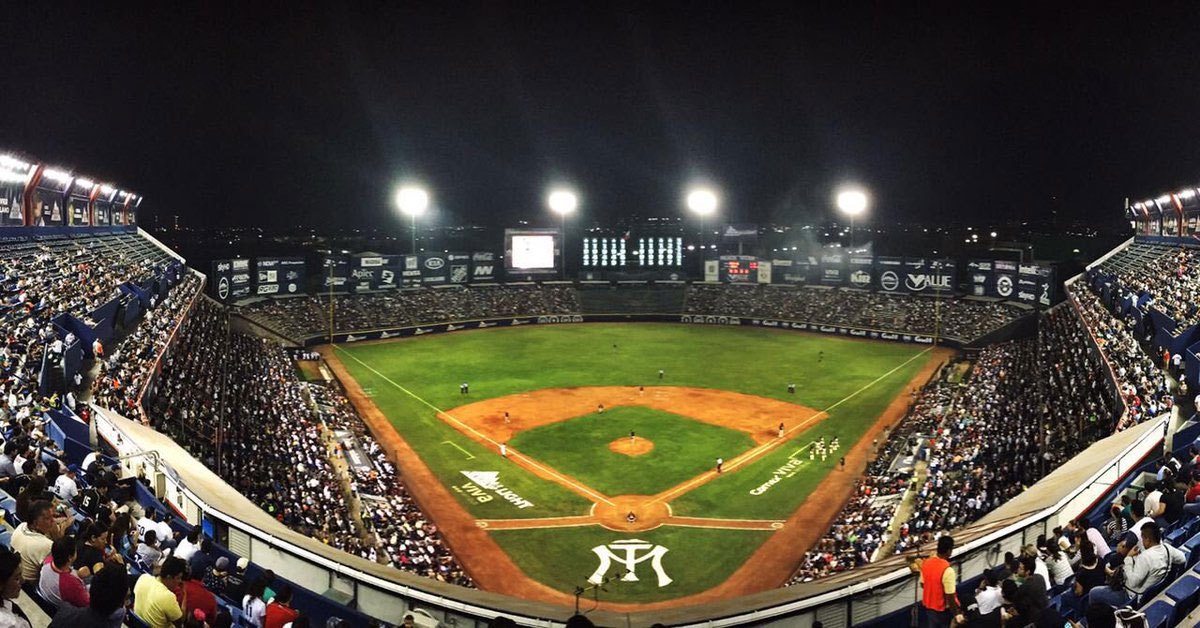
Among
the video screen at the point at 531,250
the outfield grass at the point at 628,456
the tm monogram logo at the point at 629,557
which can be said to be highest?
the video screen at the point at 531,250

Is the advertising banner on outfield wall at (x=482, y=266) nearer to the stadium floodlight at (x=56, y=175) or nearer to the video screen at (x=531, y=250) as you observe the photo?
the video screen at (x=531, y=250)

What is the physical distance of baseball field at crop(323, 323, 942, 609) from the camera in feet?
86.9

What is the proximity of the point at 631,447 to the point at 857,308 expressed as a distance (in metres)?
47.1

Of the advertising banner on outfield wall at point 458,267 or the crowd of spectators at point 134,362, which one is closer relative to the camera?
the crowd of spectators at point 134,362

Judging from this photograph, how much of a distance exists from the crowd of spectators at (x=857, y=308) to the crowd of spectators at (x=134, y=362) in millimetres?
56526

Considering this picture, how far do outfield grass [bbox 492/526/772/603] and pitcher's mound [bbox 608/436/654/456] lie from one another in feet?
31.5

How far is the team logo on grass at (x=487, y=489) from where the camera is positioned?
105ft

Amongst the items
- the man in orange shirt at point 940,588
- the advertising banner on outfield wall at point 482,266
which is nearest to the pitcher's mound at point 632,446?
the man in orange shirt at point 940,588

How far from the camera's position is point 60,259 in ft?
133

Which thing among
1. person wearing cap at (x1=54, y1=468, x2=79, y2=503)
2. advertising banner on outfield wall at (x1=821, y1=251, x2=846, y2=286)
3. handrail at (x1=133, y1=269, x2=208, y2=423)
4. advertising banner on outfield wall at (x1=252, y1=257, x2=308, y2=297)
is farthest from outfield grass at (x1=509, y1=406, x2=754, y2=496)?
advertising banner on outfield wall at (x1=821, y1=251, x2=846, y2=286)

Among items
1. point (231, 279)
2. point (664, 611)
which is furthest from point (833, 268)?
point (664, 611)

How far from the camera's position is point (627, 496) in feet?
107

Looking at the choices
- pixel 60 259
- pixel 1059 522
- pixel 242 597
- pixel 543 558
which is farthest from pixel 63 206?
pixel 1059 522

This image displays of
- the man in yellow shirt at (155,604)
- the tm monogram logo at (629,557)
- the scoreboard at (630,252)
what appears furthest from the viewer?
the scoreboard at (630,252)
